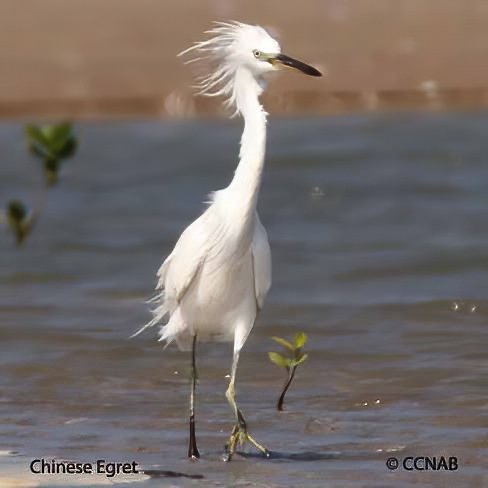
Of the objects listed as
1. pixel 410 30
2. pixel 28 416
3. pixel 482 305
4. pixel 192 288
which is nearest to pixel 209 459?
pixel 192 288

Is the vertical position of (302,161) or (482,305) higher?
(302,161)

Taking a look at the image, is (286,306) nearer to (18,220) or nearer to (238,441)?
(238,441)

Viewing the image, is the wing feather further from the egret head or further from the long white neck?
the egret head

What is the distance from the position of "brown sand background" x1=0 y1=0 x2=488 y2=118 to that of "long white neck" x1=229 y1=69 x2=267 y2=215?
33.8 ft

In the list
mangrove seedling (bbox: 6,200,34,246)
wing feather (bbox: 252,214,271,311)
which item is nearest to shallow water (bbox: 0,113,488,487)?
wing feather (bbox: 252,214,271,311)

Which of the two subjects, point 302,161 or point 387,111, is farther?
point 387,111

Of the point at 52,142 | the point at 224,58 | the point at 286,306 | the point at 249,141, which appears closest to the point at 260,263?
the point at 249,141

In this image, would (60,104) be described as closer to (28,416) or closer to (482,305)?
(482,305)

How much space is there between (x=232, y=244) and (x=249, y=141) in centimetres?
48

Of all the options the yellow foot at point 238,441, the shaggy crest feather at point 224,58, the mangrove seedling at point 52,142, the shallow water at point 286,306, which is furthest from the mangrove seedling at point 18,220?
the yellow foot at point 238,441

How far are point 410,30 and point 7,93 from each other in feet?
15.6

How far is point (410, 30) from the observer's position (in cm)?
1703

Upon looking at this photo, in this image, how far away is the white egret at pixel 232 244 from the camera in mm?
6004

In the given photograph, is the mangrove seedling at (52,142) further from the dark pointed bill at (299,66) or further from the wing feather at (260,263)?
the wing feather at (260,263)
